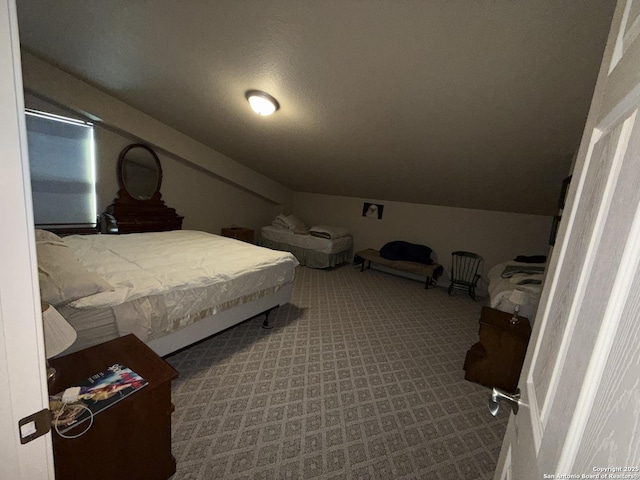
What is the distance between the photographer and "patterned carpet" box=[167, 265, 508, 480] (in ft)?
4.79

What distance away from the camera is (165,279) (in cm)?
193

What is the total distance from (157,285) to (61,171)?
2703mm

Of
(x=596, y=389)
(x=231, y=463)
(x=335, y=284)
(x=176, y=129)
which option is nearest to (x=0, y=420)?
(x=596, y=389)

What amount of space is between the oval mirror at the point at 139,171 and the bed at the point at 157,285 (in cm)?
119

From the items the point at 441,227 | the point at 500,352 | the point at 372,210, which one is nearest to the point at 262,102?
the point at 500,352

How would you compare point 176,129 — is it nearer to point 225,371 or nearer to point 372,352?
point 225,371

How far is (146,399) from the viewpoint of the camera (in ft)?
3.70

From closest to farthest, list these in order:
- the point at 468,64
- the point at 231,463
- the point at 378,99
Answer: the point at 231,463
the point at 468,64
the point at 378,99

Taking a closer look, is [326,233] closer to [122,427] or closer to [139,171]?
[139,171]

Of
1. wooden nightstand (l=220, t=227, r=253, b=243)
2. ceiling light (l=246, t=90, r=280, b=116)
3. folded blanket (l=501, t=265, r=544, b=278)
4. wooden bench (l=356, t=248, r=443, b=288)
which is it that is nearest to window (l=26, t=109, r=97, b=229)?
wooden nightstand (l=220, t=227, r=253, b=243)

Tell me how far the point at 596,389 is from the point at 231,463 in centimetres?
167

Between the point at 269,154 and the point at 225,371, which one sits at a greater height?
the point at 269,154

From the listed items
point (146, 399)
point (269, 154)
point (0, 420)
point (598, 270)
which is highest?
point (269, 154)

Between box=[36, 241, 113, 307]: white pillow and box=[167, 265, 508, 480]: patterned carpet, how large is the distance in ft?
2.91
